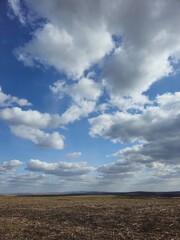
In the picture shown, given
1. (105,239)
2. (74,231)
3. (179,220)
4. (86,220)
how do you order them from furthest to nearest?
(86,220)
(179,220)
(74,231)
(105,239)

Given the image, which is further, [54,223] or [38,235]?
[54,223]

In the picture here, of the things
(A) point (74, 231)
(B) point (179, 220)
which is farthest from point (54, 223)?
(B) point (179, 220)

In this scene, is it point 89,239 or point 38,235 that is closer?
point 89,239

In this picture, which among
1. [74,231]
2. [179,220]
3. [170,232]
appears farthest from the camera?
[179,220]

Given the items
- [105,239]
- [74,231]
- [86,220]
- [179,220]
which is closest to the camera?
[105,239]

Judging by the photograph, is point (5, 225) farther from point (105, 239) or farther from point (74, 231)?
point (105, 239)

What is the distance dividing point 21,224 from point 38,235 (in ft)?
22.5

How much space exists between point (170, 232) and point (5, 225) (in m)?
15.1

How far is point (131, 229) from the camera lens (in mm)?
26766

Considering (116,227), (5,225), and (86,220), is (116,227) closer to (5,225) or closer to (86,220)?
(86,220)

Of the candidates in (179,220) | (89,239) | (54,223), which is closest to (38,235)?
(89,239)

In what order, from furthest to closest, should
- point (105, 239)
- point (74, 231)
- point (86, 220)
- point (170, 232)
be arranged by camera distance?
1. point (86, 220)
2. point (74, 231)
3. point (170, 232)
4. point (105, 239)

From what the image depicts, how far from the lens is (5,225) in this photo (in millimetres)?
31203

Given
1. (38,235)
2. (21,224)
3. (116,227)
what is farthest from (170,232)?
(21,224)
